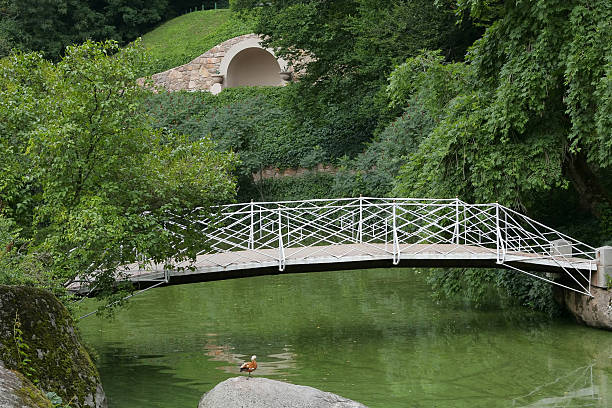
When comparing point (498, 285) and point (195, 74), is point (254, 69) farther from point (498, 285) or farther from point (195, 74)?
point (498, 285)

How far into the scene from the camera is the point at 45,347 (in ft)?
24.0

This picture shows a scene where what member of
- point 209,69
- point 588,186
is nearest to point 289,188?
point 209,69

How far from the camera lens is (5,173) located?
11352 millimetres

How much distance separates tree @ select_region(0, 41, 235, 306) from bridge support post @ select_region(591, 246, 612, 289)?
22.1ft

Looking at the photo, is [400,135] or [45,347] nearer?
[45,347]

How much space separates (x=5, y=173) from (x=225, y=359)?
4.35m

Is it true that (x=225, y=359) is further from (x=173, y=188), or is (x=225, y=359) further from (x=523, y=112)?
(x=523, y=112)

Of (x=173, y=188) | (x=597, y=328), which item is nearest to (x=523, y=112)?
(x=597, y=328)

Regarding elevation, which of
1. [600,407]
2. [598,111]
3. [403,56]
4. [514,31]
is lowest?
[600,407]

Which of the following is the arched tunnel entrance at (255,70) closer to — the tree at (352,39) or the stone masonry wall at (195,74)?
the stone masonry wall at (195,74)

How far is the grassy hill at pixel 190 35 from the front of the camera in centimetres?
3828

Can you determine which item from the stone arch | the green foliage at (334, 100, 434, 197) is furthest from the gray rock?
the stone arch

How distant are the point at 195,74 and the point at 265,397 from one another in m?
30.3

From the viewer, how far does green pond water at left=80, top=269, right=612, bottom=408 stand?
10680mm
